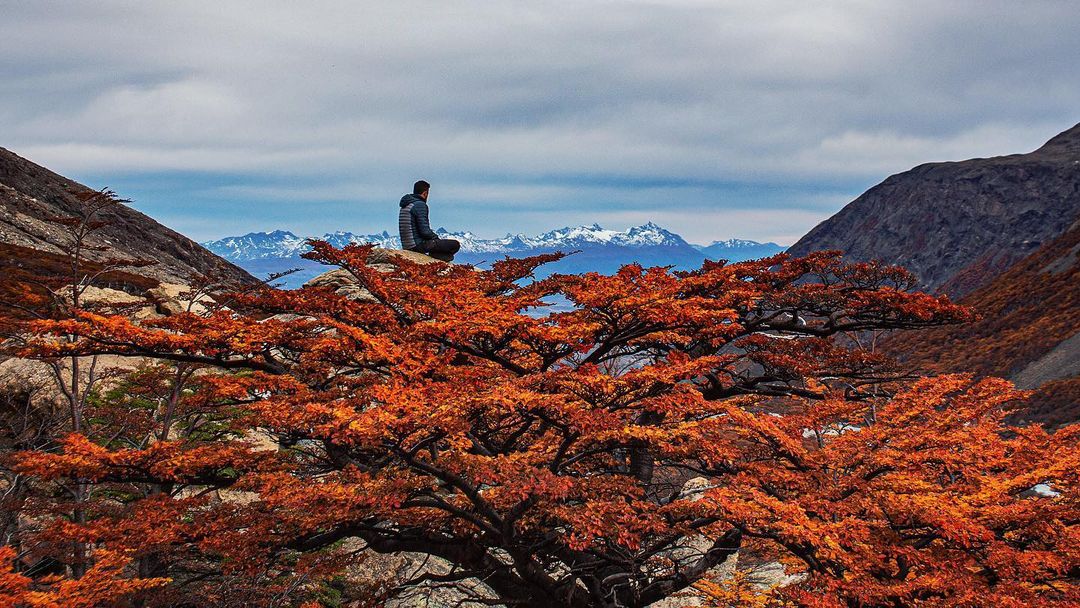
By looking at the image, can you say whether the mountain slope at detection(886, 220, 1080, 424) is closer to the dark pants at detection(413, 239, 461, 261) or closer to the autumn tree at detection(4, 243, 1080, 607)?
the autumn tree at detection(4, 243, 1080, 607)

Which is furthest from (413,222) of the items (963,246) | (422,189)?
(963,246)

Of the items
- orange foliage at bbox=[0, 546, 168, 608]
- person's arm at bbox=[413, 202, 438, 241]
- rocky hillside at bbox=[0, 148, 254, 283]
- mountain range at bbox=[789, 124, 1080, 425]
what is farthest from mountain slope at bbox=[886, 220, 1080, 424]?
rocky hillside at bbox=[0, 148, 254, 283]

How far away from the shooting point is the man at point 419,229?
22577mm

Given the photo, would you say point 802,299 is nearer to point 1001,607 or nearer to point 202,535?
point 1001,607

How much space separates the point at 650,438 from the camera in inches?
432

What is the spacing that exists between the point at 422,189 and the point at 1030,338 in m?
69.9

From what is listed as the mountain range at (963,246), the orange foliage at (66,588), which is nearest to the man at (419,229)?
the mountain range at (963,246)

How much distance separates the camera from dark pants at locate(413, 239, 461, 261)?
2470cm

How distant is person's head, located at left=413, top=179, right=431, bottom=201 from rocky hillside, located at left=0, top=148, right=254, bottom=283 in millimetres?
37378

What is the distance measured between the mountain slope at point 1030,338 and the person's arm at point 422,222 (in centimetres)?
4784

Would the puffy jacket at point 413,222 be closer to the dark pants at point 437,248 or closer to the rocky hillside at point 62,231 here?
the dark pants at point 437,248

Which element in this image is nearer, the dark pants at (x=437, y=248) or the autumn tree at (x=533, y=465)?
the autumn tree at (x=533, y=465)

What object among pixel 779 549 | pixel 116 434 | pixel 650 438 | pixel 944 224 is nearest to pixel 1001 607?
pixel 779 549

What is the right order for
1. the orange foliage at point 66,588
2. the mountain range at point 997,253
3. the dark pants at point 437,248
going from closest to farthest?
the orange foliage at point 66,588, the dark pants at point 437,248, the mountain range at point 997,253
